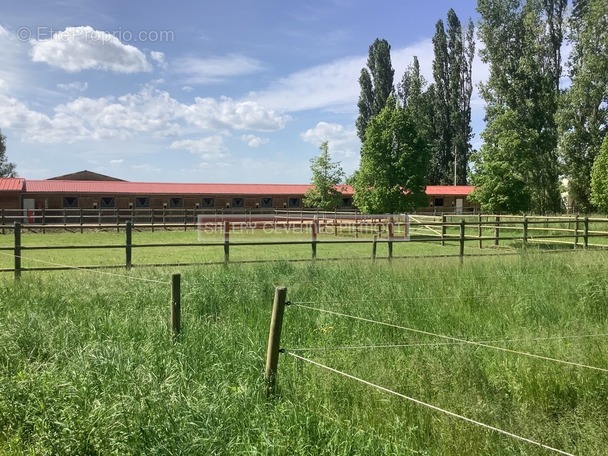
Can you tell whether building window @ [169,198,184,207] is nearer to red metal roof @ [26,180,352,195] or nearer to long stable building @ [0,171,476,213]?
long stable building @ [0,171,476,213]

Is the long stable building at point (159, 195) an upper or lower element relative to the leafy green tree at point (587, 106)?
lower

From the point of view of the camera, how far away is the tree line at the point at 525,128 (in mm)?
30922

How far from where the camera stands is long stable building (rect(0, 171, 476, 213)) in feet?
126

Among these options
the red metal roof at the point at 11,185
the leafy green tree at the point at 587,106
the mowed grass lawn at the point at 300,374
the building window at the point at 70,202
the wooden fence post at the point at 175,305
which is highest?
the leafy green tree at the point at 587,106

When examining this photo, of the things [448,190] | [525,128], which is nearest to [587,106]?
[525,128]

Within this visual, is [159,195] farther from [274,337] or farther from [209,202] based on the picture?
[274,337]

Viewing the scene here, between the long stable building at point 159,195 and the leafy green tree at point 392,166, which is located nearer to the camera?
the leafy green tree at point 392,166

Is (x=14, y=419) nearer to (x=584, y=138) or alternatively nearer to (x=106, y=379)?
(x=106, y=379)

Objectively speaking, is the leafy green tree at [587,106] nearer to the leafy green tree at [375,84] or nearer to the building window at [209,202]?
the leafy green tree at [375,84]

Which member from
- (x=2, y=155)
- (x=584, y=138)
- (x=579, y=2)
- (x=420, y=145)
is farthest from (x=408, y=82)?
(x=2, y=155)

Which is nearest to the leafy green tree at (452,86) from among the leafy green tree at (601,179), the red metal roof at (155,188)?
the red metal roof at (155,188)

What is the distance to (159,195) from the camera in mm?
42875

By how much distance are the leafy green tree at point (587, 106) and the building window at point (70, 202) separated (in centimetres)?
3747

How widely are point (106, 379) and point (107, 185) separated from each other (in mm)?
41560
